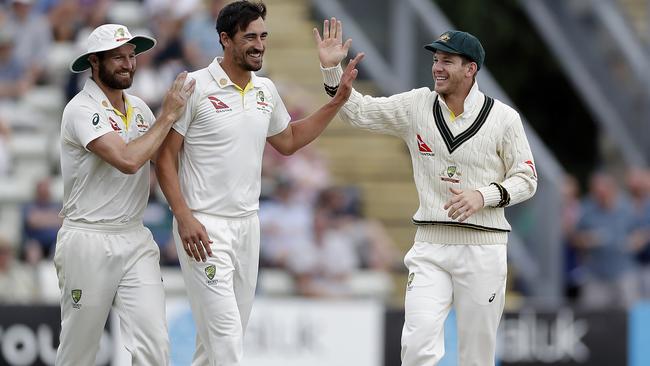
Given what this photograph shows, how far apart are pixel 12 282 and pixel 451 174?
5.40m

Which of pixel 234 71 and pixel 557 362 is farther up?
pixel 234 71

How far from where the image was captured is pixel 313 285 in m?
13.2

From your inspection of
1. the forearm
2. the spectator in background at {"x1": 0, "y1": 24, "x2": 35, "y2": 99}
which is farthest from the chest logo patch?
the spectator in background at {"x1": 0, "y1": 24, "x2": 35, "y2": 99}

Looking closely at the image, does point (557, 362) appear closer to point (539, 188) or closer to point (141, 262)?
point (539, 188)

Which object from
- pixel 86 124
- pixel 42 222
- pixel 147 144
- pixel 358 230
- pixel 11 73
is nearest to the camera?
pixel 147 144

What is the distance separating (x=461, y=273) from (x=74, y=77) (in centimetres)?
578

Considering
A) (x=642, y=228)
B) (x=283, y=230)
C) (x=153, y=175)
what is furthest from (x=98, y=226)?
(x=642, y=228)

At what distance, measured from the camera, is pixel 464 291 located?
8156 mm

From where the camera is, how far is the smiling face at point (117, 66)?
26.1ft

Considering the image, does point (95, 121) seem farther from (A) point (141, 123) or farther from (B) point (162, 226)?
(B) point (162, 226)

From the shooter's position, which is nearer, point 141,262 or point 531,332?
point 141,262

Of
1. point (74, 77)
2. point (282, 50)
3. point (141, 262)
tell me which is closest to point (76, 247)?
point (141, 262)

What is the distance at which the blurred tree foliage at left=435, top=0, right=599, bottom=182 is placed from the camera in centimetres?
1944

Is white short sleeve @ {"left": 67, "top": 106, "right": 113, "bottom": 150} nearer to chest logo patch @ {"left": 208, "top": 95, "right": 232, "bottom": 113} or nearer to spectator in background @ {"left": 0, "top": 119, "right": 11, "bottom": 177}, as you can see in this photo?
chest logo patch @ {"left": 208, "top": 95, "right": 232, "bottom": 113}
